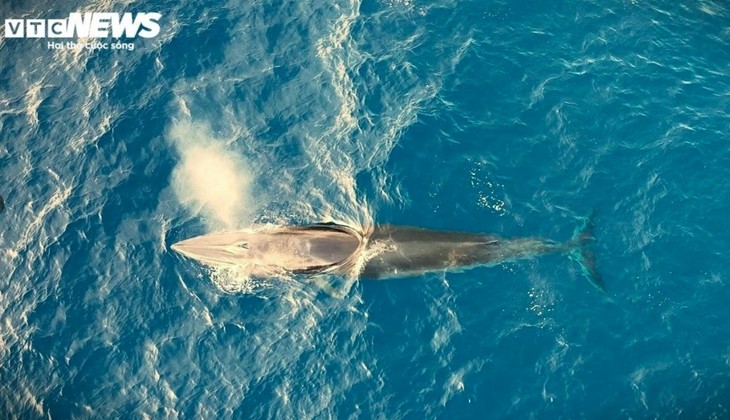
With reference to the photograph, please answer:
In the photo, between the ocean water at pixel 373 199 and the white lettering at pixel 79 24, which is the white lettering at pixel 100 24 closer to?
the white lettering at pixel 79 24

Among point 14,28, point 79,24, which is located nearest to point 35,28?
point 14,28

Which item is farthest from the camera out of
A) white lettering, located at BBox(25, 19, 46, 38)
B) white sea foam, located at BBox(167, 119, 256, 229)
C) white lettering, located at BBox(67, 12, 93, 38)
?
white lettering, located at BBox(25, 19, 46, 38)

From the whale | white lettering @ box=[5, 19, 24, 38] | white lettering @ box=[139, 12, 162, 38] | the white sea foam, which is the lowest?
the whale

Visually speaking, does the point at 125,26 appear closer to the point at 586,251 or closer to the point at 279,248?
the point at 279,248

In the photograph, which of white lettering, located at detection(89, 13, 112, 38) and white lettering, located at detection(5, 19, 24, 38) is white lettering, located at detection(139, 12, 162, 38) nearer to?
white lettering, located at detection(89, 13, 112, 38)

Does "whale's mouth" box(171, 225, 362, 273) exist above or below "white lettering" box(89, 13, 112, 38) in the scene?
below

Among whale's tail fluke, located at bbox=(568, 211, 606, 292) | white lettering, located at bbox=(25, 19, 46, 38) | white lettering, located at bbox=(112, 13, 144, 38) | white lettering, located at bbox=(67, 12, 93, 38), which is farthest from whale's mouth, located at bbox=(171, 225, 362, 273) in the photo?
white lettering, located at bbox=(25, 19, 46, 38)

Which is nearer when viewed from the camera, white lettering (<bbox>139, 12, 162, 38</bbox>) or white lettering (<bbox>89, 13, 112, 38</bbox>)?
white lettering (<bbox>139, 12, 162, 38</bbox>)
